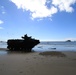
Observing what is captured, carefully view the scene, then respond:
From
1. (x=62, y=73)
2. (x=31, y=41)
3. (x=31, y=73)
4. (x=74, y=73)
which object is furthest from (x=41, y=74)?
(x=31, y=41)

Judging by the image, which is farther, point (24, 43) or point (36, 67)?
point (24, 43)

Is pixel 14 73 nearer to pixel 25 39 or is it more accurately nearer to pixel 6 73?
pixel 6 73

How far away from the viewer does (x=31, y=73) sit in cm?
1060

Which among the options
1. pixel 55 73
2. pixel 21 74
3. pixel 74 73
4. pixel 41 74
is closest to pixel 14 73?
pixel 21 74

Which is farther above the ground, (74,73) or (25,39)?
(25,39)

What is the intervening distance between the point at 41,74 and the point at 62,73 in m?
1.40

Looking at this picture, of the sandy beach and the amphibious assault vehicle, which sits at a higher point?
the amphibious assault vehicle

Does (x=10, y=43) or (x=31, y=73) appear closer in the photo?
(x=31, y=73)

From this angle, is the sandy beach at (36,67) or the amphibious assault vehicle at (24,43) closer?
the sandy beach at (36,67)

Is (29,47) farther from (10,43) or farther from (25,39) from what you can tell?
(10,43)

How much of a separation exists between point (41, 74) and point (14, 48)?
27840mm

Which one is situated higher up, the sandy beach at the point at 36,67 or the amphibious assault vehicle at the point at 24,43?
the amphibious assault vehicle at the point at 24,43

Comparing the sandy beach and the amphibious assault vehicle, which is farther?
the amphibious assault vehicle

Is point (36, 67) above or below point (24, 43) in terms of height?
below
